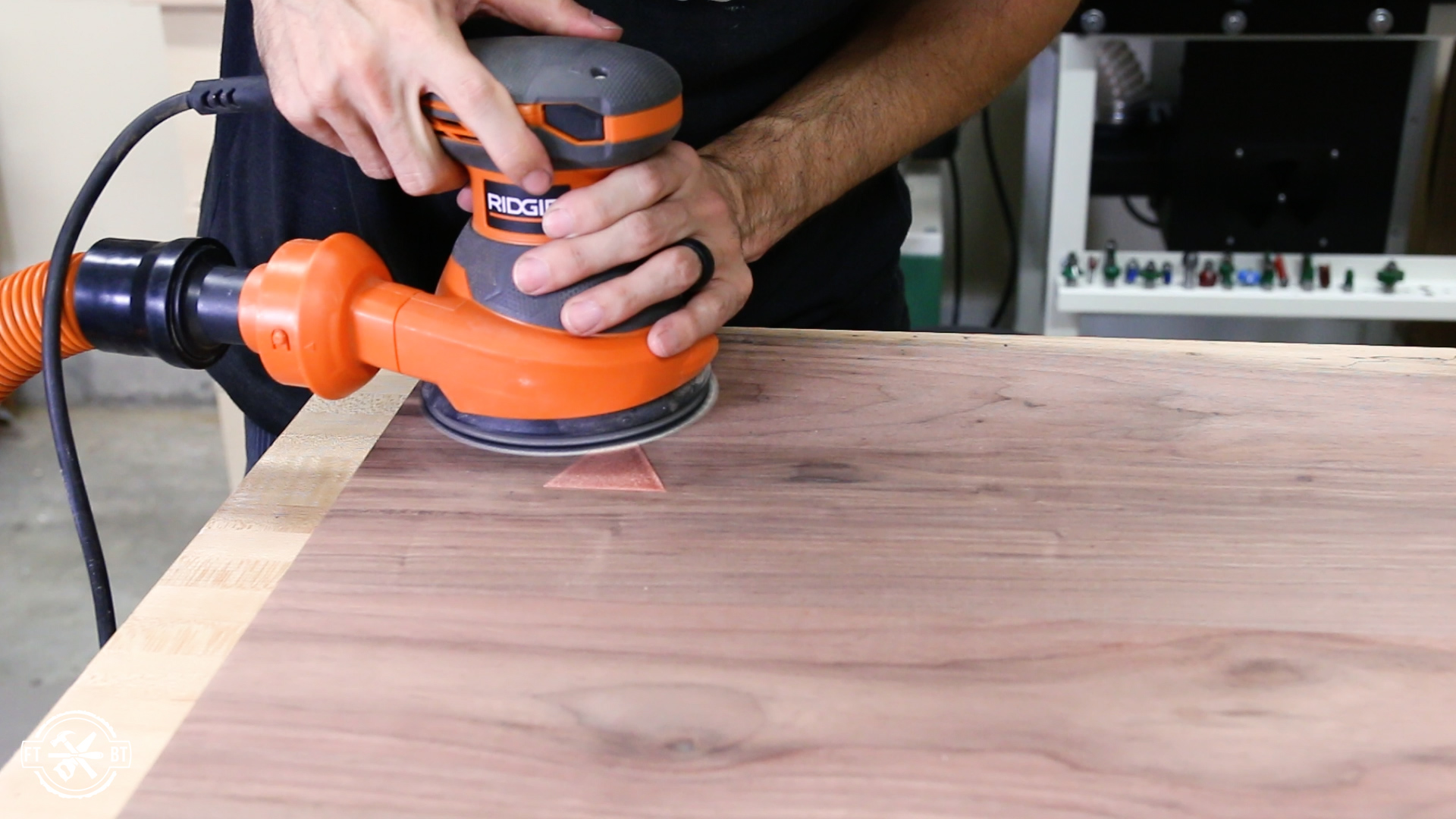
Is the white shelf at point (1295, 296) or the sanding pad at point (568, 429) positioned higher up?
the sanding pad at point (568, 429)

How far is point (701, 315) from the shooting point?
2.61 ft

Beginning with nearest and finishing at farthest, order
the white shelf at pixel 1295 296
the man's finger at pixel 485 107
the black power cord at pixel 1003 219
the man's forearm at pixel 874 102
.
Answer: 1. the man's finger at pixel 485 107
2. the man's forearm at pixel 874 102
3. the white shelf at pixel 1295 296
4. the black power cord at pixel 1003 219

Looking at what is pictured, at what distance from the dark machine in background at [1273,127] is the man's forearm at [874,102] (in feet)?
1.47

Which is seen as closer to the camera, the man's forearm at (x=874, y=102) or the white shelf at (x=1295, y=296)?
the man's forearm at (x=874, y=102)

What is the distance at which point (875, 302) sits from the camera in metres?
1.20

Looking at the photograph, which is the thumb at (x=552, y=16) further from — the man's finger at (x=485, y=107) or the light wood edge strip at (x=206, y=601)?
the light wood edge strip at (x=206, y=601)

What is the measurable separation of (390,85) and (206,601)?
307 mm

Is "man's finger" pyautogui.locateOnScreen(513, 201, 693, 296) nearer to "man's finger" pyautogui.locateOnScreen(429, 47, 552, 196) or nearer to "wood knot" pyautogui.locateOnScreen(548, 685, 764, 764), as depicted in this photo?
"man's finger" pyautogui.locateOnScreen(429, 47, 552, 196)

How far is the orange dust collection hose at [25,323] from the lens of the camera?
2.44 ft

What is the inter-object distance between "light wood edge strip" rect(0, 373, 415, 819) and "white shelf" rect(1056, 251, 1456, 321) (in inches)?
45.3

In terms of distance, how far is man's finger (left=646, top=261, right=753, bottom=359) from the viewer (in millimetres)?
773

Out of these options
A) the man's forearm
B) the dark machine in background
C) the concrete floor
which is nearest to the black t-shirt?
the man's forearm

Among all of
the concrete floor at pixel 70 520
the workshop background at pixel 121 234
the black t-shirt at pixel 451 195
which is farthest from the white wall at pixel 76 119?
→ the black t-shirt at pixel 451 195

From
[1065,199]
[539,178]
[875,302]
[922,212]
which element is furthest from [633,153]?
[922,212]
